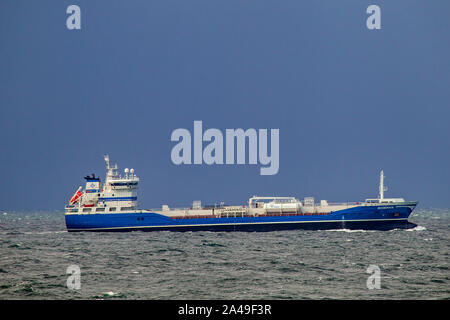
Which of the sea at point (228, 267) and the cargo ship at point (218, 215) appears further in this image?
the cargo ship at point (218, 215)

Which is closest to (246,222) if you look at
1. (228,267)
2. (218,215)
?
(218,215)

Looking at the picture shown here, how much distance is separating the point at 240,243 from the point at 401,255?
17971mm

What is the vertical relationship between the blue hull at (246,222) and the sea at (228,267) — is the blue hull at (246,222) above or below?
above

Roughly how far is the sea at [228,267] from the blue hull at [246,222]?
19.5 feet

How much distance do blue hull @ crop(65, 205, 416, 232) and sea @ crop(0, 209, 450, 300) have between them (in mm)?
5953

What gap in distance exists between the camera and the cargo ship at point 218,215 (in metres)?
74.0

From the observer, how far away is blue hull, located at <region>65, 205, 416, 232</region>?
73.9m

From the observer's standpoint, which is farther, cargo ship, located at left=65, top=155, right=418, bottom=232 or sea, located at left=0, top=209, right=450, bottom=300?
cargo ship, located at left=65, top=155, right=418, bottom=232

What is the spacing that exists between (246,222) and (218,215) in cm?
461

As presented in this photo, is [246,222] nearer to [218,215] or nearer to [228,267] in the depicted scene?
[218,215]

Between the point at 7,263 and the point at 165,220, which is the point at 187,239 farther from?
the point at 7,263

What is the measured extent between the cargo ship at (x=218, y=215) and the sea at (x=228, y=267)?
616cm
